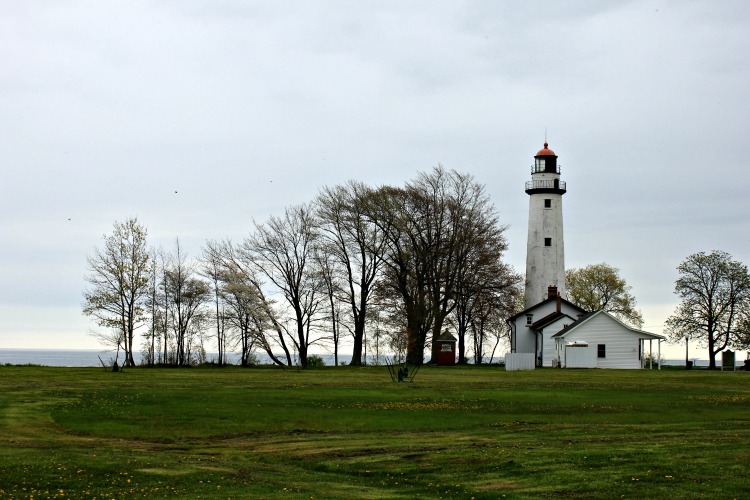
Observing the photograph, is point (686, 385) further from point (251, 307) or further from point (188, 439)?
point (251, 307)

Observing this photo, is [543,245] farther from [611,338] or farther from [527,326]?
[611,338]

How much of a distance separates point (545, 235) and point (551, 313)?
22.7 feet

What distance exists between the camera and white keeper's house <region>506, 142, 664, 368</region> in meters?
71.9

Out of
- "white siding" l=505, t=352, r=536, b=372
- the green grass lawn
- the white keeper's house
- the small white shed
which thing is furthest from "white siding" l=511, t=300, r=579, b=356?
the green grass lawn

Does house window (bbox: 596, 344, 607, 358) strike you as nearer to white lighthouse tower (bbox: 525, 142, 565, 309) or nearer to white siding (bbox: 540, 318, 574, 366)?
white siding (bbox: 540, 318, 574, 366)

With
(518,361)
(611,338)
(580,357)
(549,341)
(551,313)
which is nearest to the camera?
(518,361)

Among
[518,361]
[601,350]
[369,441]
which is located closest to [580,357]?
[601,350]

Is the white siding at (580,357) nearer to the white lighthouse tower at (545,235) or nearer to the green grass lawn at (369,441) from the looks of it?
the white lighthouse tower at (545,235)

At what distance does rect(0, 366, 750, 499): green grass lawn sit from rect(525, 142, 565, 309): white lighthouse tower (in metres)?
37.8

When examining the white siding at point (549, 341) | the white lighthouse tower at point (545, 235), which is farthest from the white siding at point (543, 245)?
the white siding at point (549, 341)

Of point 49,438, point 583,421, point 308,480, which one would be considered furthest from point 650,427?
point 49,438

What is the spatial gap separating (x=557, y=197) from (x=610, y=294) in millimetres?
27271

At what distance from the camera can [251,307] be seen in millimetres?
75375

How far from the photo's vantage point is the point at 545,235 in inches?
3206
